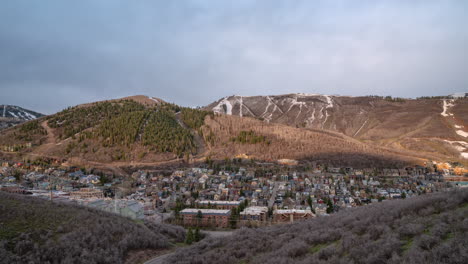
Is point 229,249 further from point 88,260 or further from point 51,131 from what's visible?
point 51,131

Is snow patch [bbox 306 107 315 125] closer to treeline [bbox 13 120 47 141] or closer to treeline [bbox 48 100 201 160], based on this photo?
treeline [bbox 48 100 201 160]

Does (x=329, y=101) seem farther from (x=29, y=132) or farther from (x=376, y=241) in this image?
(x=376, y=241)

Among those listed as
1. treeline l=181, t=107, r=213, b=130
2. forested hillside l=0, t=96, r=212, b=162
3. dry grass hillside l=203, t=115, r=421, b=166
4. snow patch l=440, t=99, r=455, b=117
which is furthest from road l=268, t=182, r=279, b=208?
snow patch l=440, t=99, r=455, b=117

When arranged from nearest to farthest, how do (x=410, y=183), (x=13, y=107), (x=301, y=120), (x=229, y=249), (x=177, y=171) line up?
(x=229, y=249) → (x=410, y=183) → (x=177, y=171) → (x=301, y=120) → (x=13, y=107)

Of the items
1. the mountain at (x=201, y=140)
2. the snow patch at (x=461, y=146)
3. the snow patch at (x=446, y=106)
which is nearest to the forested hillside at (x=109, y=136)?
the mountain at (x=201, y=140)

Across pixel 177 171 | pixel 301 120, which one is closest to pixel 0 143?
pixel 177 171
